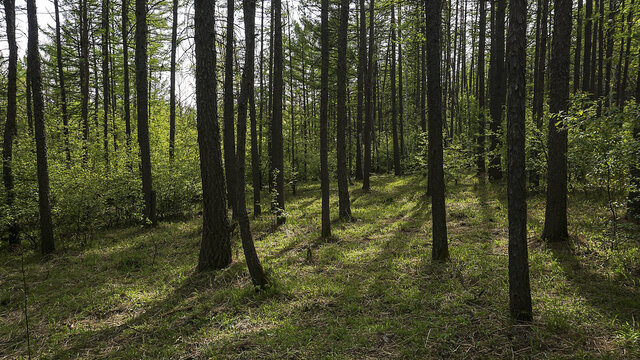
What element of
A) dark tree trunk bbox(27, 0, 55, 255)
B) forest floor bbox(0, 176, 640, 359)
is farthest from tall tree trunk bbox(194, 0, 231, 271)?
dark tree trunk bbox(27, 0, 55, 255)

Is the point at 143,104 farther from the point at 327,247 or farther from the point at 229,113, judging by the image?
the point at 327,247

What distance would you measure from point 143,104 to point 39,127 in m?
3.48

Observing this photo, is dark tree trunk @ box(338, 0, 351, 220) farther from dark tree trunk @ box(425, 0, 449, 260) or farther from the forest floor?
dark tree trunk @ box(425, 0, 449, 260)

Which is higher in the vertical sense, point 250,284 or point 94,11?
point 94,11

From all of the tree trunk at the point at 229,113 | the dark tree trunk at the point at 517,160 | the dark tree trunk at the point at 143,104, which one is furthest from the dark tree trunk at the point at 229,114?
the dark tree trunk at the point at 143,104

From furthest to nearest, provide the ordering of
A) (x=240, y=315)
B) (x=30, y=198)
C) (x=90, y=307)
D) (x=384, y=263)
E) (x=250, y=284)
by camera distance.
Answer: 1. (x=30, y=198)
2. (x=384, y=263)
3. (x=250, y=284)
4. (x=90, y=307)
5. (x=240, y=315)

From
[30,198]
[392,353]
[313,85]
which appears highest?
[313,85]

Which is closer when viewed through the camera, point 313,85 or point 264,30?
point 264,30

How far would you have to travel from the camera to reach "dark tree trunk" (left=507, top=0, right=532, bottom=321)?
366cm

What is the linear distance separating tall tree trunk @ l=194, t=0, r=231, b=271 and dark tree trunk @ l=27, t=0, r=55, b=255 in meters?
5.64

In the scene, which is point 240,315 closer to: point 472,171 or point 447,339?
point 447,339

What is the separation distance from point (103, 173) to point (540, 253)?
1442 centimetres

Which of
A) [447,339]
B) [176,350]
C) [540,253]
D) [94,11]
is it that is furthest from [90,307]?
[94,11]

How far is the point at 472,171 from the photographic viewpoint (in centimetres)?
2033
